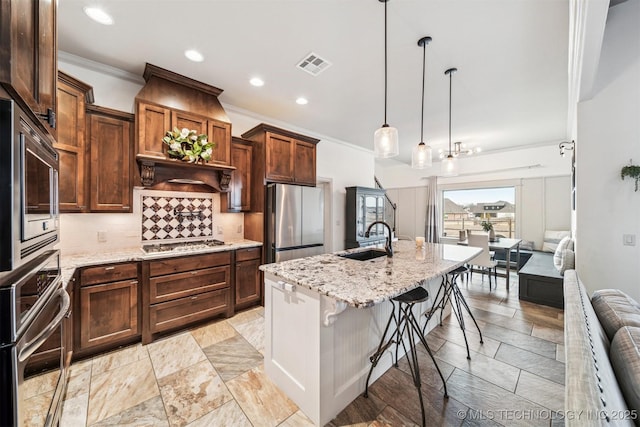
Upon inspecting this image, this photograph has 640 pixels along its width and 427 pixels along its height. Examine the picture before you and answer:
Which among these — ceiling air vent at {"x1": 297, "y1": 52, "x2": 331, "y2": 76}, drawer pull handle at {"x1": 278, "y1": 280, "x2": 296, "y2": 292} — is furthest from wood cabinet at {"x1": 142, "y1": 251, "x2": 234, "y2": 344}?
ceiling air vent at {"x1": 297, "y1": 52, "x2": 331, "y2": 76}

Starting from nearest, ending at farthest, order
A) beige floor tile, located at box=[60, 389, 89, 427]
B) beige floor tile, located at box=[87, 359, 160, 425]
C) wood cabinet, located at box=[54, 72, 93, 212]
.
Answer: beige floor tile, located at box=[60, 389, 89, 427], beige floor tile, located at box=[87, 359, 160, 425], wood cabinet, located at box=[54, 72, 93, 212]

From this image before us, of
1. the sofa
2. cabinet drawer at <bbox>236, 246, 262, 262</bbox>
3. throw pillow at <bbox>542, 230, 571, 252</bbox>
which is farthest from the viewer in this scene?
throw pillow at <bbox>542, 230, 571, 252</bbox>

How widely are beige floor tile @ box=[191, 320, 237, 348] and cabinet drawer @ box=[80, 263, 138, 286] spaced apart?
898mm

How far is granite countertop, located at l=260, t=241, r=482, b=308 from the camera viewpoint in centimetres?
123

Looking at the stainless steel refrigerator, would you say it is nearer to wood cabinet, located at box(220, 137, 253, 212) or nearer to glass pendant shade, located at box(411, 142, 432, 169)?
wood cabinet, located at box(220, 137, 253, 212)

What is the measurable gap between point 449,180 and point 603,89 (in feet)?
14.9

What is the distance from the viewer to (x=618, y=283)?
2209mm

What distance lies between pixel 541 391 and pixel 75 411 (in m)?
3.29

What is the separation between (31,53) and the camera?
971 millimetres

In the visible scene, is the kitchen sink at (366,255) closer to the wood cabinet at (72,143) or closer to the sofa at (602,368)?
the sofa at (602,368)

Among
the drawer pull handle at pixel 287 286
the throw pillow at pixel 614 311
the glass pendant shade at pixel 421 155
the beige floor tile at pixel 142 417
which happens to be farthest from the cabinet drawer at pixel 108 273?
the throw pillow at pixel 614 311

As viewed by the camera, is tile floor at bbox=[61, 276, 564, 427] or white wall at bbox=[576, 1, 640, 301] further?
white wall at bbox=[576, 1, 640, 301]

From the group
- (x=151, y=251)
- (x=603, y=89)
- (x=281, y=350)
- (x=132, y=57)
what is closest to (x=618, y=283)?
(x=603, y=89)

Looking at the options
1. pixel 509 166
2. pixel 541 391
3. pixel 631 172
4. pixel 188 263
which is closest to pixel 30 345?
pixel 188 263
